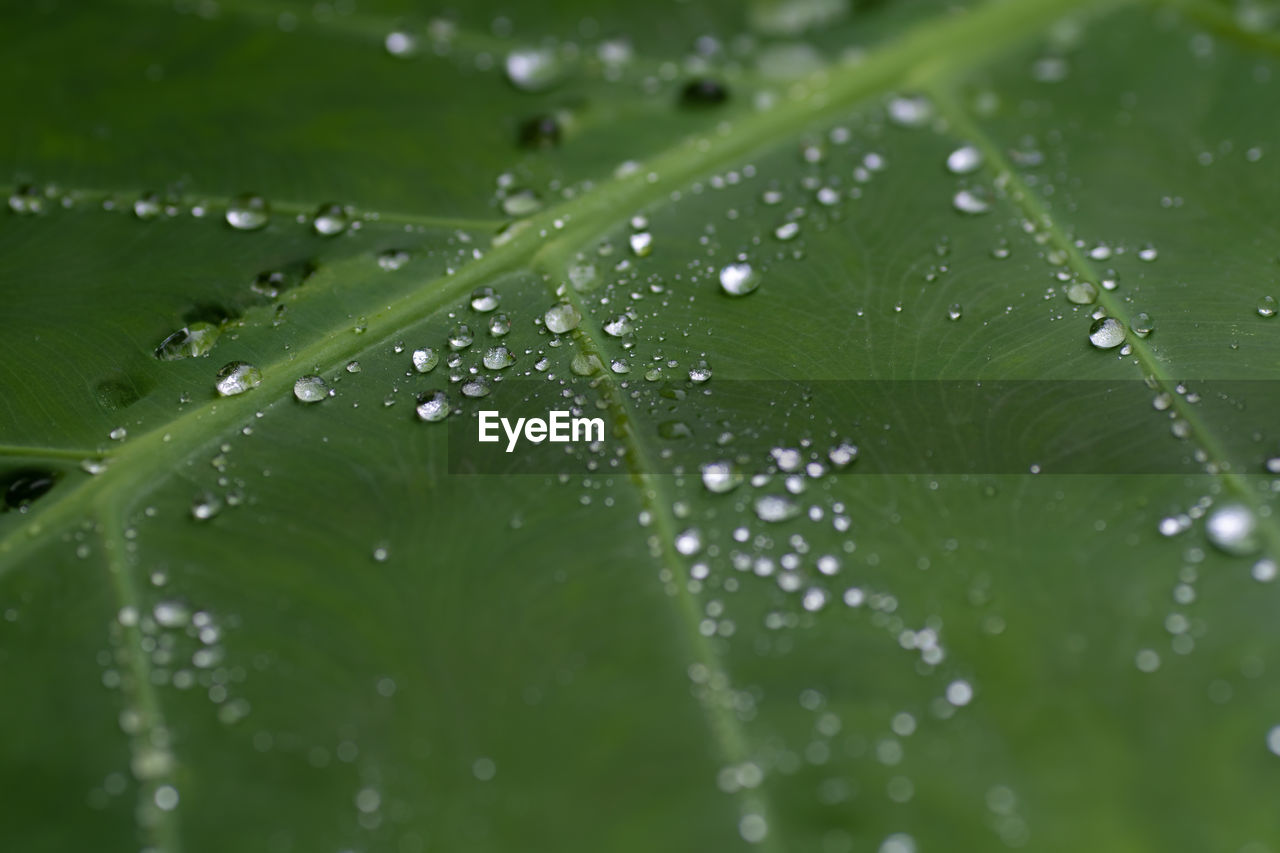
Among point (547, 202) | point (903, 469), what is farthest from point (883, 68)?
point (903, 469)

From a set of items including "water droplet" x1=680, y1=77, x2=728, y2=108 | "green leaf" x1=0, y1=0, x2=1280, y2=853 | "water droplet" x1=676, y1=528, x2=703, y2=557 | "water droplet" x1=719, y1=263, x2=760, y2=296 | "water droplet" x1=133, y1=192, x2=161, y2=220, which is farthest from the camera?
"water droplet" x1=680, y1=77, x2=728, y2=108

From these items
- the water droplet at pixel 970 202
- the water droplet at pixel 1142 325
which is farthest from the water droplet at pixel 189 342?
the water droplet at pixel 1142 325

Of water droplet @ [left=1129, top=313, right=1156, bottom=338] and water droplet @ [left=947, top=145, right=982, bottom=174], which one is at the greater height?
water droplet @ [left=947, top=145, right=982, bottom=174]

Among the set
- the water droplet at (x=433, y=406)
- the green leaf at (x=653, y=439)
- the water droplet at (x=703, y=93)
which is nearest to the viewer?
the green leaf at (x=653, y=439)

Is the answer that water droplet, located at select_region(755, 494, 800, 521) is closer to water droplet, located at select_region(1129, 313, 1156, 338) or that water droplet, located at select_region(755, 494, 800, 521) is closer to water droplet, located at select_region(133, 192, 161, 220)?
water droplet, located at select_region(1129, 313, 1156, 338)

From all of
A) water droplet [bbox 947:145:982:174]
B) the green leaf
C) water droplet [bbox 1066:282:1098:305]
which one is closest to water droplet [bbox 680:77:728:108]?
the green leaf

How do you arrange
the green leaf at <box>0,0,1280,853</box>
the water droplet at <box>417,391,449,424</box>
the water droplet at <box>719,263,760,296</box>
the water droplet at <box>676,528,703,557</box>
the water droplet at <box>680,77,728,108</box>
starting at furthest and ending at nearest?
the water droplet at <box>680,77,728,108</box>, the water droplet at <box>719,263,760,296</box>, the water droplet at <box>417,391,449,424</box>, the water droplet at <box>676,528,703,557</box>, the green leaf at <box>0,0,1280,853</box>

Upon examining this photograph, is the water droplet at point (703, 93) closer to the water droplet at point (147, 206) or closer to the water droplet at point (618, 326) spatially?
the water droplet at point (618, 326)

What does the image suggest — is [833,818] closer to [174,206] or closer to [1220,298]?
[1220,298]
